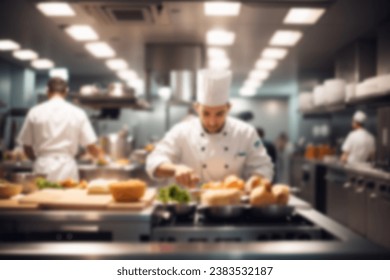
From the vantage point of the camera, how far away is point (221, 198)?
1.56 metres

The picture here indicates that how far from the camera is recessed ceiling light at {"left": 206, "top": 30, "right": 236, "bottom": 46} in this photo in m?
5.18

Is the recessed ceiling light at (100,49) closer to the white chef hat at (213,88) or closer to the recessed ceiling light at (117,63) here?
the recessed ceiling light at (117,63)

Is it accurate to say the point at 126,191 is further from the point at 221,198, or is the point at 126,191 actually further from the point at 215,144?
the point at 215,144

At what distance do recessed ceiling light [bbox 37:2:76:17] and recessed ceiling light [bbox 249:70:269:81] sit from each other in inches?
183

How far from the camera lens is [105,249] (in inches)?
47.5

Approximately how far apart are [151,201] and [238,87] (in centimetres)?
988

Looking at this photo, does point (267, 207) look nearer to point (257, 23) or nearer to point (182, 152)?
point (182, 152)

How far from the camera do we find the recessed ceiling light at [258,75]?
331 inches

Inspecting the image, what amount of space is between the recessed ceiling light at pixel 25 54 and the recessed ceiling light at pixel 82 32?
183 cm

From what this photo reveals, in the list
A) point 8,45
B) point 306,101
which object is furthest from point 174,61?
point 306,101

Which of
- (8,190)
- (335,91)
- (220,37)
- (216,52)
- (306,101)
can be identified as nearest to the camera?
(8,190)

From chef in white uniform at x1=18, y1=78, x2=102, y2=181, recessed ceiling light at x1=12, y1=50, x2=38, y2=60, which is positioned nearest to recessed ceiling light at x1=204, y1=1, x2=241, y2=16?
chef in white uniform at x1=18, y1=78, x2=102, y2=181

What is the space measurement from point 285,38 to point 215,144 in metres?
3.16

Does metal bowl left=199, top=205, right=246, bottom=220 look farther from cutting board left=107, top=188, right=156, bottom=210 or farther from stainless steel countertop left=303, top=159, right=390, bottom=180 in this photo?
stainless steel countertop left=303, top=159, right=390, bottom=180
